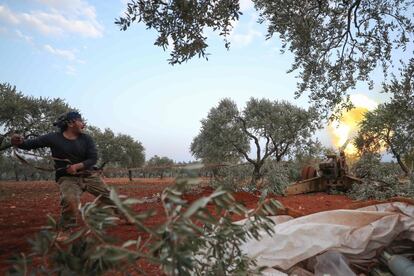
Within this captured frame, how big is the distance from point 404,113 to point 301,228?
19.2 ft

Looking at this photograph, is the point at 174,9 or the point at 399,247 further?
the point at 174,9

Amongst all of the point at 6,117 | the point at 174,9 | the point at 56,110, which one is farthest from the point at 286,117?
the point at 174,9

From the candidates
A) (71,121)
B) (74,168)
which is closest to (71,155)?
(74,168)

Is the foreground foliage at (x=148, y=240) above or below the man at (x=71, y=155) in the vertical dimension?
below

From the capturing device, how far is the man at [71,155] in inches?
241

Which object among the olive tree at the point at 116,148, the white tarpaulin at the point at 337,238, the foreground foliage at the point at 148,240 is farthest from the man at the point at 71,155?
the olive tree at the point at 116,148

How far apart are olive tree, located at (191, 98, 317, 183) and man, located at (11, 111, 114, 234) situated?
1835 centimetres

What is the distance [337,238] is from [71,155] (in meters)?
4.64

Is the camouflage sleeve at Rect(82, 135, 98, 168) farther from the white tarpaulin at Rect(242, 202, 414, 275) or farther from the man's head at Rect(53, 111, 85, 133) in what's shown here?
the white tarpaulin at Rect(242, 202, 414, 275)

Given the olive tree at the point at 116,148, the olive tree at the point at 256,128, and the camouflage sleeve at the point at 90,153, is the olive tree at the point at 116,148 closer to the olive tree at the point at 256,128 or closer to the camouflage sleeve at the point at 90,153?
the olive tree at the point at 256,128

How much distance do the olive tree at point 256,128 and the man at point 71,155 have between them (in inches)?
722

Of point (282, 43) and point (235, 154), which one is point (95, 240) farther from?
point (235, 154)

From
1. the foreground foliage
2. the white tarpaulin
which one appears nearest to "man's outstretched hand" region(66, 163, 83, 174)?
the white tarpaulin

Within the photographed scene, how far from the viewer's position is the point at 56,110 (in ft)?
87.4
